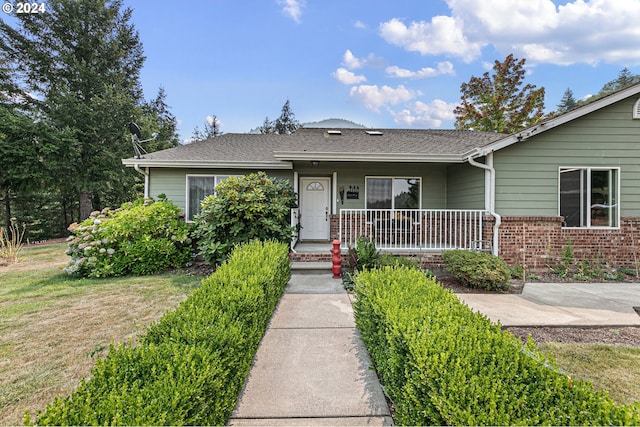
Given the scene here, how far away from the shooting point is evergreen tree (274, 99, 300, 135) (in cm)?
2677

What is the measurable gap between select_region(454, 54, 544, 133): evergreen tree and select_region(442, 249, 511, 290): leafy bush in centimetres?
1653

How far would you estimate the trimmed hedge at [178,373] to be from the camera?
1345mm

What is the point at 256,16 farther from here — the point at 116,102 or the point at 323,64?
the point at 116,102

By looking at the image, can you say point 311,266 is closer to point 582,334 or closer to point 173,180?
point 582,334

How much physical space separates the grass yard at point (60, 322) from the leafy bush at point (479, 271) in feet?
17.0

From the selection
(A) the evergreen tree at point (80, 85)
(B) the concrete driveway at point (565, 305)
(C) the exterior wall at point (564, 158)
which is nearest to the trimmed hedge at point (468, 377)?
(B) the concrete driveway at point (565, 305)

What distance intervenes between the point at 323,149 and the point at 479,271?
4.88 m

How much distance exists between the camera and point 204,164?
8.12 meters

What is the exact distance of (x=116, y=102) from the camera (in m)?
15.1

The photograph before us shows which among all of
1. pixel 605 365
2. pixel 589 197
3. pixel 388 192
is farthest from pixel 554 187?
pixel 605 365

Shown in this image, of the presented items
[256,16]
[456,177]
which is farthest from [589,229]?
[256,16]
